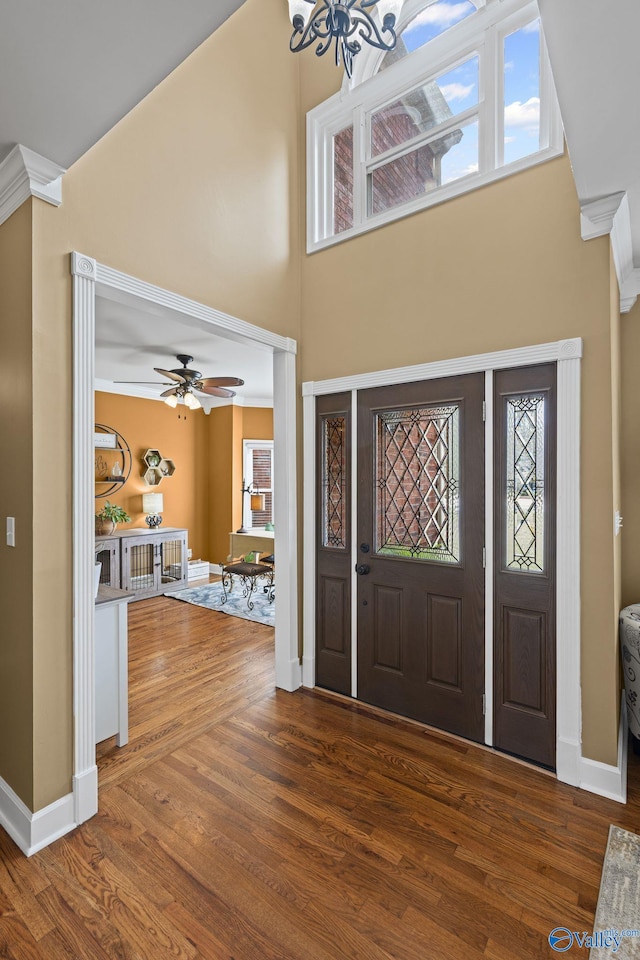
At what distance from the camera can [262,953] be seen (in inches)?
58.6

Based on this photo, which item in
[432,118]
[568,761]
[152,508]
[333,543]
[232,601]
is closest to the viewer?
[568,761]

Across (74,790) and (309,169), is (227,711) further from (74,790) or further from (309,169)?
(309,169)

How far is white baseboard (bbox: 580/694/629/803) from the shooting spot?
7.16 ft

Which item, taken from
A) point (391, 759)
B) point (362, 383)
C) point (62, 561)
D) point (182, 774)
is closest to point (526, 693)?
point (391, 759)

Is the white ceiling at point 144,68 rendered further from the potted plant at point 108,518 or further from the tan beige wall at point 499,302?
the potted plant at point 108,518

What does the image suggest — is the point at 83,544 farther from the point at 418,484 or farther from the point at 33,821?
the point at 418,484

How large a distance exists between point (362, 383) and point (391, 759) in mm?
2222

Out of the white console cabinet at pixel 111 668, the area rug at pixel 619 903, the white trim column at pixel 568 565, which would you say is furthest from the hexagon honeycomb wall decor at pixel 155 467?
the area rug at pixel 619 903

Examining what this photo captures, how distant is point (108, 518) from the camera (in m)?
5.79

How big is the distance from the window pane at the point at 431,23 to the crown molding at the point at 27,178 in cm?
240

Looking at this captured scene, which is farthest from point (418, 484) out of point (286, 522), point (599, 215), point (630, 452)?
point (599, 215)

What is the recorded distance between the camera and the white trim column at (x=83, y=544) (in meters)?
2.03

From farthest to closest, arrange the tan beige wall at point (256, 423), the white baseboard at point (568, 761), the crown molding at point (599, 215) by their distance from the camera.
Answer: the tan beige wall at point (256, 423), the white baseboard at point (568, 761), the crown molding at point (599, 215)

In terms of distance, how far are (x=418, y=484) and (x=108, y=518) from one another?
437 centimetres
